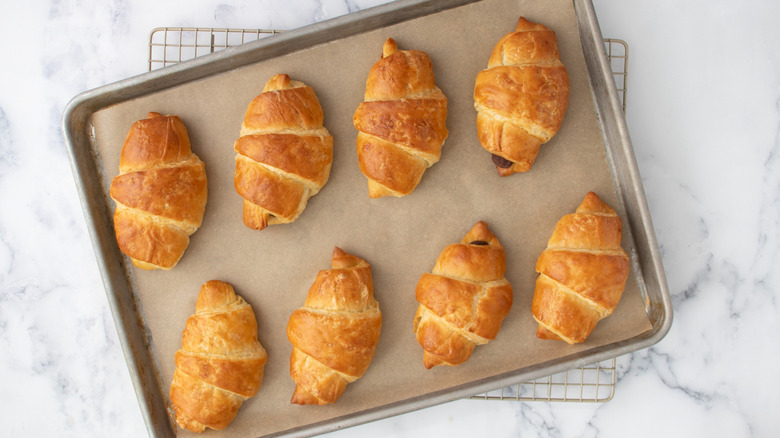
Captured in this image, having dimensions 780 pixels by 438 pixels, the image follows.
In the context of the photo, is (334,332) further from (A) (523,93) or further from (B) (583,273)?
(A) (523,93)

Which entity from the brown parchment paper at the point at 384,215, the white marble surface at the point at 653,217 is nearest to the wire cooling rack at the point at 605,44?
the white marble surface at the point at 653,217

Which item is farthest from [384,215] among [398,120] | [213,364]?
[213,364]

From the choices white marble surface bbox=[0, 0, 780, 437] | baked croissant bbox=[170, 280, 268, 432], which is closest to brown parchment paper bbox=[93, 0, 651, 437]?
baked croissant bbox=[170, 280, 268, 432]

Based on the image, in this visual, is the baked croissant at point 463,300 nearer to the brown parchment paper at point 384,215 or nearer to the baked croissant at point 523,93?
the brown parchment paper at point 384,215

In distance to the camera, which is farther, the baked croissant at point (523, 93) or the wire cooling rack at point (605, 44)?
the wire cooling rack at point (605, 44)

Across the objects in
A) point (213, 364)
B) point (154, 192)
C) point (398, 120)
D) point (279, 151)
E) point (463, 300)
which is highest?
point (398, 120)

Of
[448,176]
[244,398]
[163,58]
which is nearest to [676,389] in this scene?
[448,176]

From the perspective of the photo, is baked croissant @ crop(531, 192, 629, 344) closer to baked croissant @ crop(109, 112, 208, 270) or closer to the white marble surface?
the white marble surface
